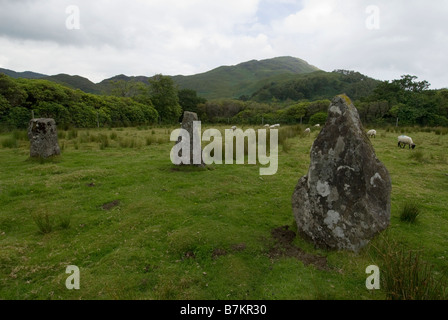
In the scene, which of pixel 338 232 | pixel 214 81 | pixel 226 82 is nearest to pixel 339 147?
pixel 338 232

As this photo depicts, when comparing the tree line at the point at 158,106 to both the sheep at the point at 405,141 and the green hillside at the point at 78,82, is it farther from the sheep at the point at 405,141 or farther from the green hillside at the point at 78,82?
the green hillside at the point at 78,82

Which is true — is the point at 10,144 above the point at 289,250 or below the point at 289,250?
above

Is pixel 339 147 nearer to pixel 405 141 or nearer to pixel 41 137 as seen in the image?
pixel 41 137

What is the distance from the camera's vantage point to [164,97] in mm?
41062

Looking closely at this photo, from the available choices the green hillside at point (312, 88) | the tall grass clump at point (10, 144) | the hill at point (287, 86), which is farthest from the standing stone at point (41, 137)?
the green hillside at point (312, 88)

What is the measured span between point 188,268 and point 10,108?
21.9 meters

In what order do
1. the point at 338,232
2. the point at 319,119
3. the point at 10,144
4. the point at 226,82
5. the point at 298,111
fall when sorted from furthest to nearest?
the point at 226,82, the point at 298,111, the point at 319,119, the point at 10,144, the point at 338,232

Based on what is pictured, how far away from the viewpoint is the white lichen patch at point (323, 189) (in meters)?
3.77

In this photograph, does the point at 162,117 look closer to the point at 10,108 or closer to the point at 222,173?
the point at 10,108

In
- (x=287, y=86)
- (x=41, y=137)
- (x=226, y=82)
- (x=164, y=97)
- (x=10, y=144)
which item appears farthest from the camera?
(x=226, y=82)

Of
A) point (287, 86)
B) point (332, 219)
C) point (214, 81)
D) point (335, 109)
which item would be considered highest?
point (214, 81)

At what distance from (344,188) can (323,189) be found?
0.95 ft

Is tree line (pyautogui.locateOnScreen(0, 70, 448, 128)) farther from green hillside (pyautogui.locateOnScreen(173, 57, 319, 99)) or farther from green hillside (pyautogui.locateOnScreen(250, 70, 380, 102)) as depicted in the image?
green hillside (pyautogui.locateOnScreen(173, 57, 319, 99))
